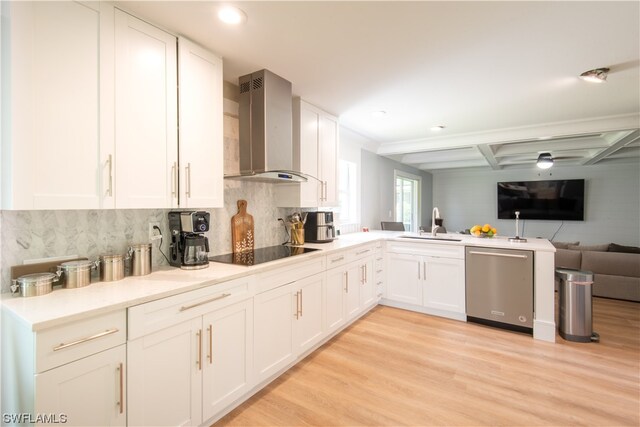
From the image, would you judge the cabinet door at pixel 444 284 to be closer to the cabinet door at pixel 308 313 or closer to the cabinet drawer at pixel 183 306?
the cabinet door at pixel 308 313

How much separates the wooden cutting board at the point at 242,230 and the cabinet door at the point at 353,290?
3.56 feet

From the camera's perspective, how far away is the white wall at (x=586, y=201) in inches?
261

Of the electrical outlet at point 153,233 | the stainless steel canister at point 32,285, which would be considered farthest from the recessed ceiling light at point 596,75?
the stainless steel canister at point 32,285

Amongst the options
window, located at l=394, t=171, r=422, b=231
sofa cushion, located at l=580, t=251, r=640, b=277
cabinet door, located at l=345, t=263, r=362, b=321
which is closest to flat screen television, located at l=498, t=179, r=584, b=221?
window, located at l=394, t=171, r=422, b=231

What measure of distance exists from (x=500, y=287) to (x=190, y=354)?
3058 mm

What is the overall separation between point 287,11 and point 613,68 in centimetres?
256

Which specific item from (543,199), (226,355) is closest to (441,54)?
(226,355)

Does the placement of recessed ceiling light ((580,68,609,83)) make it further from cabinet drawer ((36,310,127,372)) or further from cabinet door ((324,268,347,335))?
cabinet drawer ((36,310,127,372))

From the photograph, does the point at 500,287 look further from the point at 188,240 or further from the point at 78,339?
the point at 78,339

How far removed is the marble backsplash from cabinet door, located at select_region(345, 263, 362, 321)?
1.31 meters

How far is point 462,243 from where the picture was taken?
338cm

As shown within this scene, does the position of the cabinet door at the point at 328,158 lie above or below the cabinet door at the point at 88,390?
above

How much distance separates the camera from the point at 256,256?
2.38 m

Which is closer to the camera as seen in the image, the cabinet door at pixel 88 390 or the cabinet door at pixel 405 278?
the cabinet door at pixel 88 390
